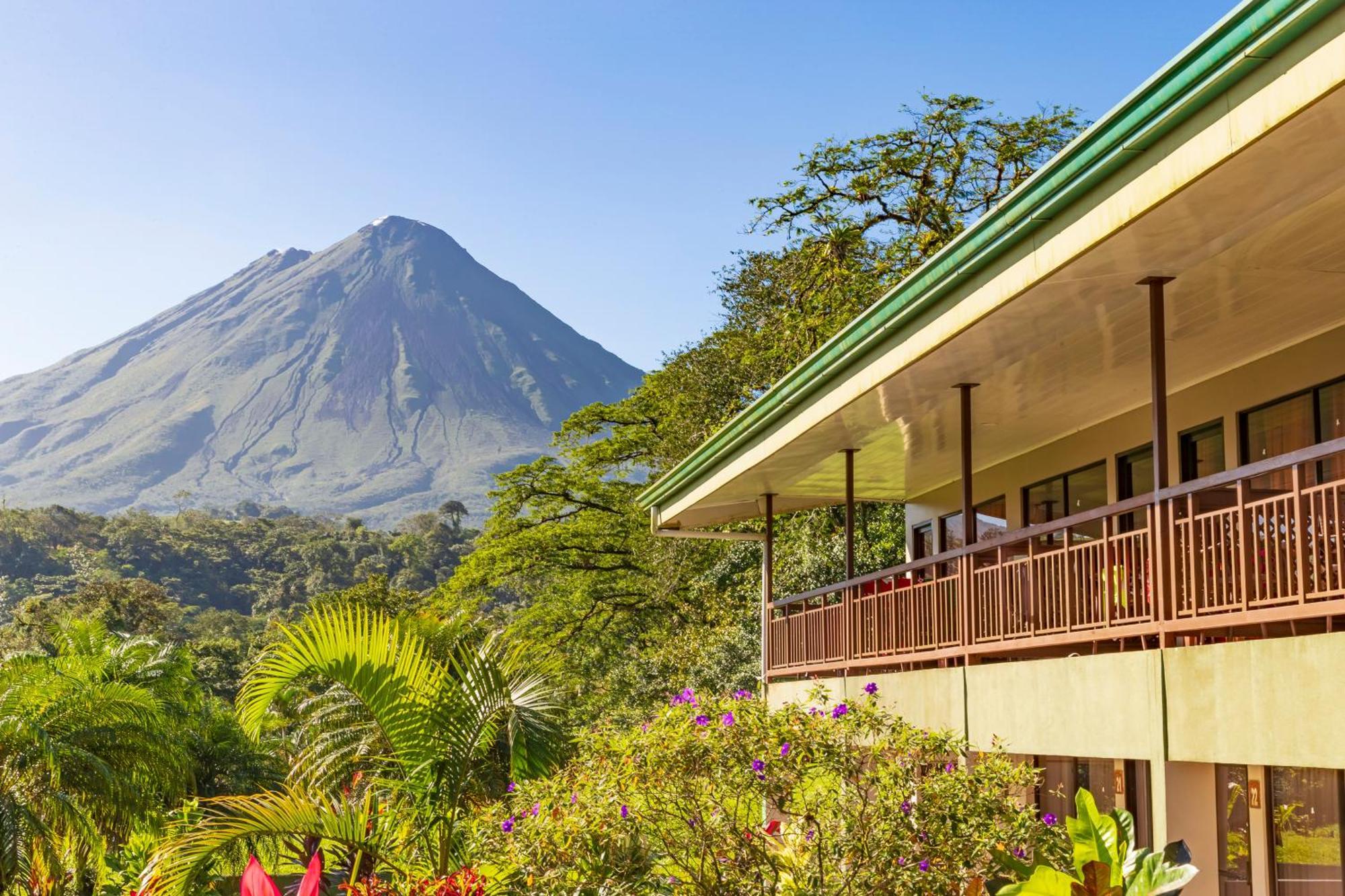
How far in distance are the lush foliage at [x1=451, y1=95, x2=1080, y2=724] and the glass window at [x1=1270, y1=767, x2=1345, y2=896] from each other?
35.1ft

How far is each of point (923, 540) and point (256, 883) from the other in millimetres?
17202

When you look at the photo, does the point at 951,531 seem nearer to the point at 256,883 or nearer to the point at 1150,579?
the point at 1150,579

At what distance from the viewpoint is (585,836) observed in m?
7.64

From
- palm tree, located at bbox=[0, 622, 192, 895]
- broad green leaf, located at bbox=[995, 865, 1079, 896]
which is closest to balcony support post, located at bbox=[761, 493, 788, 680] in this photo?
palm tree, located at bbox=[0, 622, 192, 895]

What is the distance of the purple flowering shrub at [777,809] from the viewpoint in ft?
23.8

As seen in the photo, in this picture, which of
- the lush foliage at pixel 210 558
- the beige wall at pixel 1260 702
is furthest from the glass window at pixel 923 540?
the lush foliage at pixel 210 558

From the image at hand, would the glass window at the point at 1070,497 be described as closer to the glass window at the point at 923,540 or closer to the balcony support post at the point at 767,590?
the balcony support post at the point at 767,590

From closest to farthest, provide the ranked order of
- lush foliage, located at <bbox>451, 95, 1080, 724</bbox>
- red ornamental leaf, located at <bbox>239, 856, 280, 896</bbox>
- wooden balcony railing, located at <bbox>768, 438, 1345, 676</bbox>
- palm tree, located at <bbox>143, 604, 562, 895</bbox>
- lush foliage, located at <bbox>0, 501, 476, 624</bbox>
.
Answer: red ornamental leaf, located at <bbox>239, 856, 280, 896</bbox> < wooden balcony railing, located at <bbox>768, 438, 1345, 676</bbox> < palm tree, located at <bbox>143, 604, 562, 895</bbox> < lush foliage, located at <bbox>451, 95, 1080, 724</bbox> < lush foliage, located at <bbox>0, 501, 476, 624</bbox>

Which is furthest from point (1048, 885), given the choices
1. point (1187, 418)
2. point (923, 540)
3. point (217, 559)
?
point (217, 559)

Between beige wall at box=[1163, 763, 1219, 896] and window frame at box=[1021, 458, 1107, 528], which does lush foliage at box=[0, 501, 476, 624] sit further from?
beige wall at box=[1163, 763, 1219, 896]

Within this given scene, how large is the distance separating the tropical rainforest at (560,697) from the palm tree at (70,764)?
41 millimetres

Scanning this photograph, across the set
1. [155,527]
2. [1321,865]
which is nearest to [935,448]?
[1321,865]

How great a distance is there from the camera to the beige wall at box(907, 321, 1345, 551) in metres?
10.9

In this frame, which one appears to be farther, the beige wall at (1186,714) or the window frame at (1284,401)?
the window frame at (1284,401)
